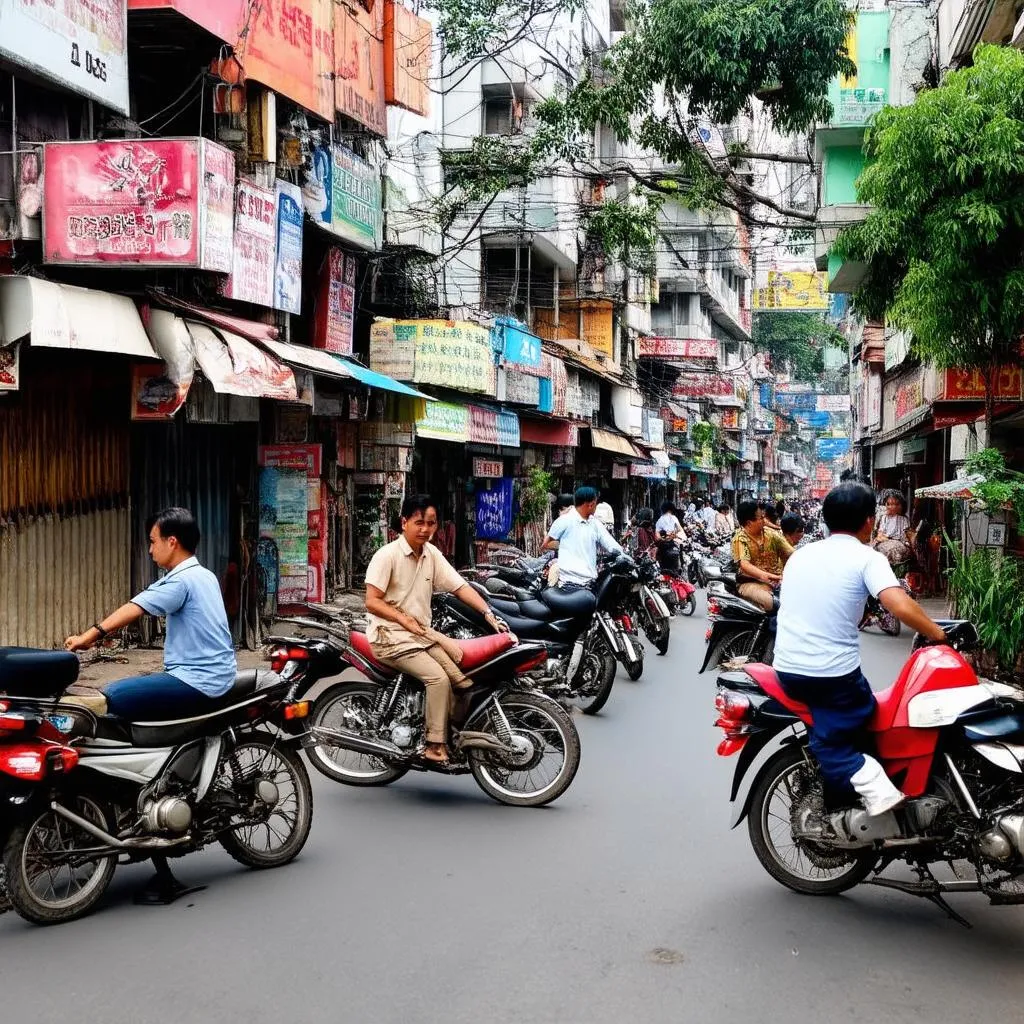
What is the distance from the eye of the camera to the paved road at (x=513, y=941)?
12.9ft

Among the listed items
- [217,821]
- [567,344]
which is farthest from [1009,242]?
[567,344]

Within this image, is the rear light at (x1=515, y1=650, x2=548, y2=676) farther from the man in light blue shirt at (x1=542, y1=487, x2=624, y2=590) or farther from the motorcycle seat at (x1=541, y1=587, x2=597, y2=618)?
the man in light blue shirt at (x1=542, y1=487, x2=624, y2=590)

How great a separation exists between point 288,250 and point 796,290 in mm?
39886

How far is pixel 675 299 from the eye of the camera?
166 ft

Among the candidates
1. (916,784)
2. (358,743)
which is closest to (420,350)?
(358,743)

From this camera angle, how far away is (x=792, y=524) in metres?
12.7

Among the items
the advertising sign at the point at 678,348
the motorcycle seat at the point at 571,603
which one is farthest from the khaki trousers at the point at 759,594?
the advertising sign at the point at 678,348

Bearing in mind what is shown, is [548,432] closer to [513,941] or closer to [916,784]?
[916,784]

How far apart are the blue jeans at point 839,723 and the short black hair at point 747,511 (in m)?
6.41

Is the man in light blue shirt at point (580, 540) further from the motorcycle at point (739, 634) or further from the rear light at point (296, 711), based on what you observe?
the rear light at point (296, 711)

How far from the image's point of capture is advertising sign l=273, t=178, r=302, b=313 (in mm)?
12555

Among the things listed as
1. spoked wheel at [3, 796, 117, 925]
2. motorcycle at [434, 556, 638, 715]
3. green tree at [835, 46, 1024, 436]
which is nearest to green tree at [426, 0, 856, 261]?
green tree at [835, 46, 1024, 436]

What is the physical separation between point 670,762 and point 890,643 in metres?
8.42

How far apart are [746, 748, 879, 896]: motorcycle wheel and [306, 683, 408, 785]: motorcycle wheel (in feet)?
8.02
